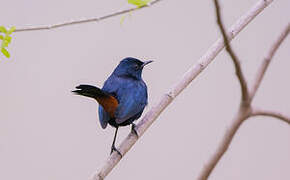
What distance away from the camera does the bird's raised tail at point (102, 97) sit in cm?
169

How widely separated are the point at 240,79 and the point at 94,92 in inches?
44.4

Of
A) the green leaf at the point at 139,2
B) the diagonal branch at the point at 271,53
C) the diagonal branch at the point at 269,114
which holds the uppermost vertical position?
the diagonal branch at the point at 271,53

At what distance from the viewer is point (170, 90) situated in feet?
4.92

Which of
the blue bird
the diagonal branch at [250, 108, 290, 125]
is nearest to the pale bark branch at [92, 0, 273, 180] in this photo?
the blue bird

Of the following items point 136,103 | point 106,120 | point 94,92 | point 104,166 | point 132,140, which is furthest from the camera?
point 136,103

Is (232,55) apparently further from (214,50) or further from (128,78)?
(128,78)

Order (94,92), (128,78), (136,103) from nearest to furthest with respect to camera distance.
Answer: (94,92)
(136,103)
(128,78)

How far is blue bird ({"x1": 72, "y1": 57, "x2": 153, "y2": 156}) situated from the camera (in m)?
1.86

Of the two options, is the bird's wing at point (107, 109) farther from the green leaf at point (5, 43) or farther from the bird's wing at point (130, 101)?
the green leaf at point (5, 43)

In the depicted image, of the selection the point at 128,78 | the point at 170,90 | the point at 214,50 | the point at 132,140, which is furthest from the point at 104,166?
the point at 128,78

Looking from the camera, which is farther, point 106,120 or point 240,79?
point 106,120

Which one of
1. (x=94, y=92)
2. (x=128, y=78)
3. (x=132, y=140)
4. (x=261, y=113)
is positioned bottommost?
(x=128, y=78)

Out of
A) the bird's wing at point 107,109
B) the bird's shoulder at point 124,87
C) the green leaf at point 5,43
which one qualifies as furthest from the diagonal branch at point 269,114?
the bird's shoulder at point 124,87

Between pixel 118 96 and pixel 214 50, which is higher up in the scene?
pixel 214 50
